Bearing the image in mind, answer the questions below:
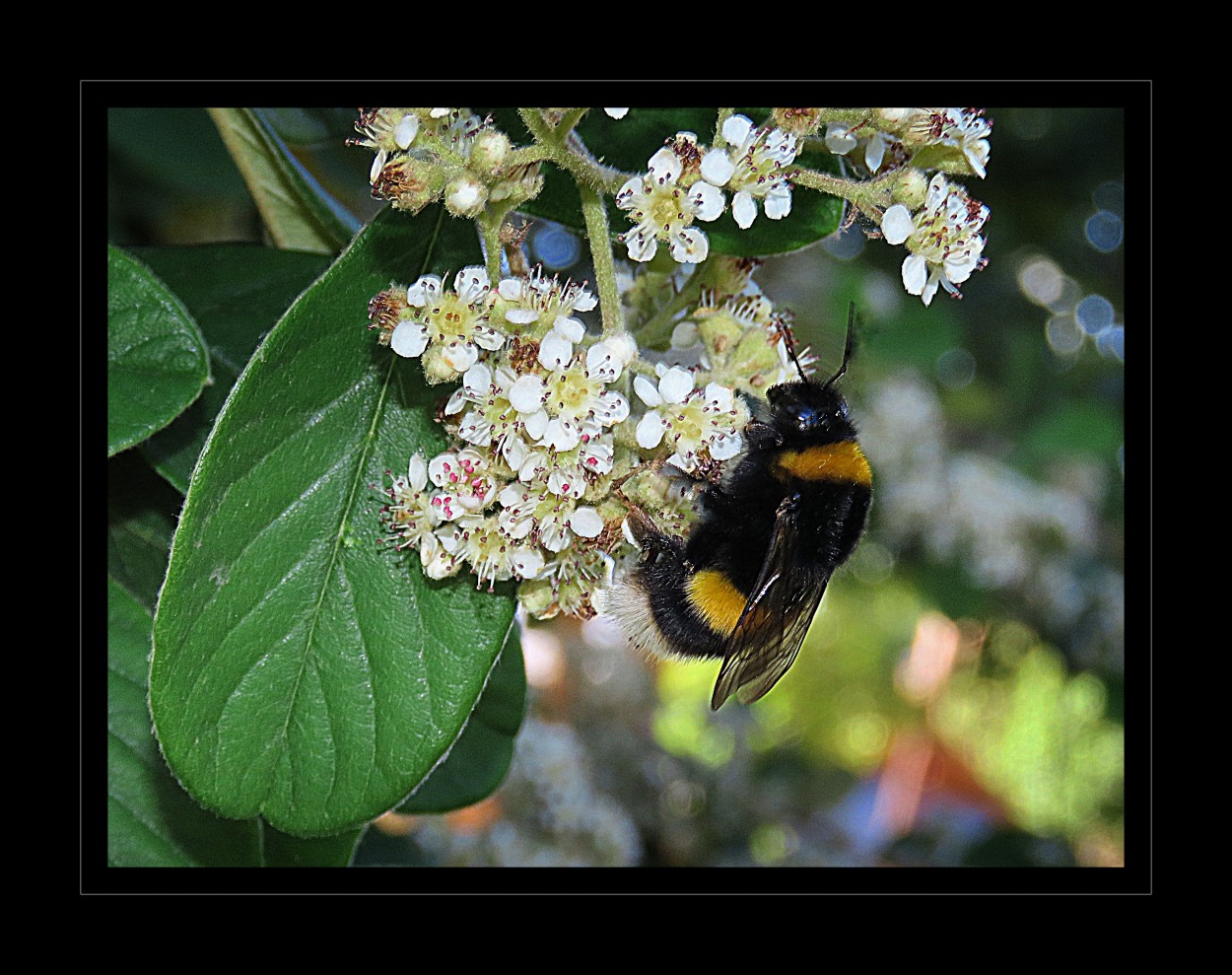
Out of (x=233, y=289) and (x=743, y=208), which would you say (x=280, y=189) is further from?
(x=743, y=208)

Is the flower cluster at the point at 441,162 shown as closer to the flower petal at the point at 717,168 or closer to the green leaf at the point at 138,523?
the flower petal at the point at 717,168

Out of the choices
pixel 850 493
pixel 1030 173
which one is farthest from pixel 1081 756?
pixel 850 493

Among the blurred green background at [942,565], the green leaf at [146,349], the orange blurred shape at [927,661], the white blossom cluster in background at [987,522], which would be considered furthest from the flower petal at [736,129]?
the orange blurred shape at [927,661]

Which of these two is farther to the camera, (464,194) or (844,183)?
(844,183)

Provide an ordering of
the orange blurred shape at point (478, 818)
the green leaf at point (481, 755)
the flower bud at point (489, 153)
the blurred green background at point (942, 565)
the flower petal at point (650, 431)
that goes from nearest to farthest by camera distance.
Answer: the flower bud at point (489, 153) → the flower petal at point (650, 431) → the green leaf at point (481, 755) → the orange blurred shape at point (478, 818) → the blurred green background at point (942, 565)

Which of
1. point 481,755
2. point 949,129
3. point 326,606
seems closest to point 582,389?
point 326,606

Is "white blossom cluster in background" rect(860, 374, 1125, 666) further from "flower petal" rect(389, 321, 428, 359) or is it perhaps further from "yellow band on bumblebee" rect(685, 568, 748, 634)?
"flower petal" rect(389, 321, 428, 359)
